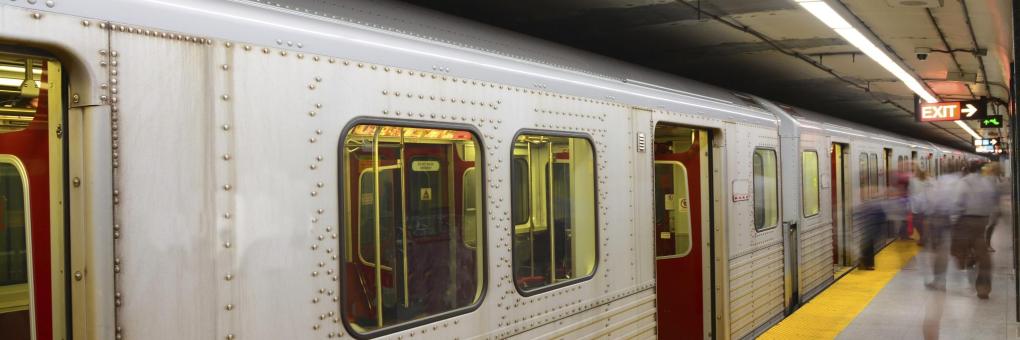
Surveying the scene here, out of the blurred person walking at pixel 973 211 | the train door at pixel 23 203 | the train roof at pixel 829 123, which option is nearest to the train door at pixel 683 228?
the train roof at pixel 829 123

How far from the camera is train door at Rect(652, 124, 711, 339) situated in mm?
6527

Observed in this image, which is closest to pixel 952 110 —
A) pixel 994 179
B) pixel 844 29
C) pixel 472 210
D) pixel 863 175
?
pixel 863 175

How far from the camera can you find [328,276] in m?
2.73

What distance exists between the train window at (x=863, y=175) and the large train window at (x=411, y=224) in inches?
415

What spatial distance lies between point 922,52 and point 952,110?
382 centimetres

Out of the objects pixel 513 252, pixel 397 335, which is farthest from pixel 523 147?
pixel 397 335

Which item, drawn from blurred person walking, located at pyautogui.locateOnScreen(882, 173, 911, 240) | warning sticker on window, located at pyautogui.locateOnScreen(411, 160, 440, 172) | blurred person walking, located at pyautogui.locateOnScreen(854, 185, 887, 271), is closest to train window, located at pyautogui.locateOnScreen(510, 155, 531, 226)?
warning sticker on window, located at pyautogui.locateOnScreen(411, 160, 440, 172)

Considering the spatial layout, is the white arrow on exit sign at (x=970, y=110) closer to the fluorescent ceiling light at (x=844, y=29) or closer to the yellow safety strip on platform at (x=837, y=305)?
the yellow safety strip on platform at (x=837, y=305)

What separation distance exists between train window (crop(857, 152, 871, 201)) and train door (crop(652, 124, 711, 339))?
266 inches

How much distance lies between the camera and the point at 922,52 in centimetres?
988

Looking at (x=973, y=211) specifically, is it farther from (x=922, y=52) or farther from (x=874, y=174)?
(x=874, y=174)

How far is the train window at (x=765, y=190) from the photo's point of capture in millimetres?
7402

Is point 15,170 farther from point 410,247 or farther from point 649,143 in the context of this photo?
point 649,143

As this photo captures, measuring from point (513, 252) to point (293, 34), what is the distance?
5.21 feet
